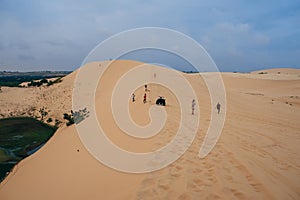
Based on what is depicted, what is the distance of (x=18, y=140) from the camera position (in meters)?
14.6

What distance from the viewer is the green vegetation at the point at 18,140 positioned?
10.9m

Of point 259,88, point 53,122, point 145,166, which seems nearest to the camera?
point 145,166

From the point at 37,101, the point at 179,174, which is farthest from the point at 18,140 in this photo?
the point at 37,101

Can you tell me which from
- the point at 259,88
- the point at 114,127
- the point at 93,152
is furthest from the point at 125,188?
the point at 259,88

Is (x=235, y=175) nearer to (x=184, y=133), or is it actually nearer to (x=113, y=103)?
(x=184, y=133)

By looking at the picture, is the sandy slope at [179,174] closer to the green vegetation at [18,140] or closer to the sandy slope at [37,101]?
the green vegetation at [18,140]

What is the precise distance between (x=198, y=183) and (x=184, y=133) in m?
4.09

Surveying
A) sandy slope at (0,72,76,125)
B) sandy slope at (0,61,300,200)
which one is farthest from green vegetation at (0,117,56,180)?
sandy slope at (0,72,76,125)

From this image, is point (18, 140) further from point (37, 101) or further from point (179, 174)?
point (37, 101)

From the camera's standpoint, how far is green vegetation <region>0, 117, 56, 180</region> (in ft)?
35.7

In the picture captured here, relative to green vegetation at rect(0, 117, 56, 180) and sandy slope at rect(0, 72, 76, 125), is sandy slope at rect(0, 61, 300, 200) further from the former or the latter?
sandy slope at rect(0, 72, 76, 125)

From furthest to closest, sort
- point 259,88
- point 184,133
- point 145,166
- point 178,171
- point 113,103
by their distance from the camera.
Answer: point 259,88, point 113,103, point 184,133, point 145,166, point 178,171

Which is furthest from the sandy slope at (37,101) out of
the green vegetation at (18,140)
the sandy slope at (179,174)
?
the sandy slope at (179,174)

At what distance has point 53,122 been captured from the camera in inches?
837
